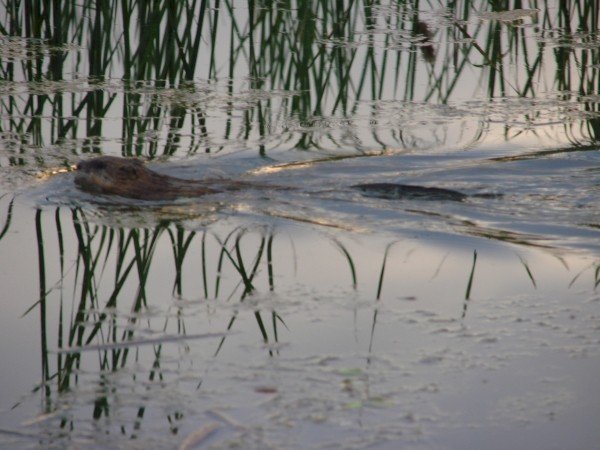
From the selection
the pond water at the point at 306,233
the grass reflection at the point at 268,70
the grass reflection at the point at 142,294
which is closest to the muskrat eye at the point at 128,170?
the pond water at the point at 306,233

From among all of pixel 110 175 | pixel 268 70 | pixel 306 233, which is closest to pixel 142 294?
pixel 306 233

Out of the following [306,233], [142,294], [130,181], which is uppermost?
[130,181]

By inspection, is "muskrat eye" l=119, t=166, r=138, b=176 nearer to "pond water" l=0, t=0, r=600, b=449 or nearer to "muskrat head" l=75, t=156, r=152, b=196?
"muskrat head" l=75, t=156, r=152, b=196

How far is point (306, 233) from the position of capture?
482 centimetres

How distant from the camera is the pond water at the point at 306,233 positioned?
295 cm

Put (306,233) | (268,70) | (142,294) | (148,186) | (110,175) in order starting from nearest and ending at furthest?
(142,294), (306,233), (110,175), (148,186), (268,70)

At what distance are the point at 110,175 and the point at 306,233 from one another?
1.26 metres

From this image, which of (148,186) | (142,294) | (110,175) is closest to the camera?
(142,294)

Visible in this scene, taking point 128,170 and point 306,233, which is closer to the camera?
point 306,233

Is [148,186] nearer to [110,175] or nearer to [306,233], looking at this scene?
[110,175]

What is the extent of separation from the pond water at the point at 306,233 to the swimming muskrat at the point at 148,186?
10 cm

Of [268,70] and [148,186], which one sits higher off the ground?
[268,70]

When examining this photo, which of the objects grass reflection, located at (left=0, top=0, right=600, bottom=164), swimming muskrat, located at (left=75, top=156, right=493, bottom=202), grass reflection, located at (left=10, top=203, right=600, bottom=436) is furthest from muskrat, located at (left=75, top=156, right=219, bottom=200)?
grass reflection, located at (left=0, top=0, right=600, bottom=164)

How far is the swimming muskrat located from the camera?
5.49 meters
